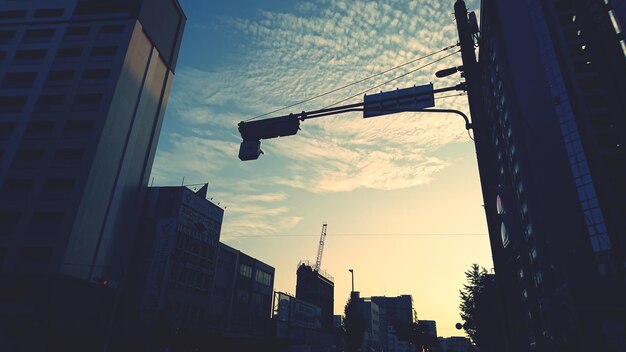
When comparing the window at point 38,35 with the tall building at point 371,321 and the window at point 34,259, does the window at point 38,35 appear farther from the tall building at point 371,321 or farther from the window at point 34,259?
the tall building at point 371,321

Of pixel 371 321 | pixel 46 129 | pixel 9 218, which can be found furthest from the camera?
pixel 371 321

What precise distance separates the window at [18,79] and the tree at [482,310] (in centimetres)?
6370

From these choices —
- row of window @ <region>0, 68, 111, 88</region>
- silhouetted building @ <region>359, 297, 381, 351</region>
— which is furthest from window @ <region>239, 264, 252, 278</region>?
silhouetted building @ <region>359, 297, 381, 351</region>

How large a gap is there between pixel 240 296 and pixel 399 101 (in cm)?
6013

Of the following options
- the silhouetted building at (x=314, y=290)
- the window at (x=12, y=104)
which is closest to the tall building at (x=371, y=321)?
the silhouetted building at (x=314, y=290)

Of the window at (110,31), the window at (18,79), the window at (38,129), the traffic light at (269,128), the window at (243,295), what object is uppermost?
the window at (110,31)

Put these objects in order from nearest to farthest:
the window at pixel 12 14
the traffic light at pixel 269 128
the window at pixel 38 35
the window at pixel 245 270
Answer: the traffic light at pixel 269 128 → the window at pixel 38 35 → the window at pixel 12 14 → the window at pixel 245 270

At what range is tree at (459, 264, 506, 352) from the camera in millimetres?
44656

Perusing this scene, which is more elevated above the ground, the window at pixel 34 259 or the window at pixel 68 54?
the window at pixel 68 54

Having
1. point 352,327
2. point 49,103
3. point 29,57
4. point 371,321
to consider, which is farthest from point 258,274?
point 371,321

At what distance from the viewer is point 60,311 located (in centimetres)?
4228

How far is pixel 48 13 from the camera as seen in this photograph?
60438mm

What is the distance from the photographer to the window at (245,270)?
6443 centimetres

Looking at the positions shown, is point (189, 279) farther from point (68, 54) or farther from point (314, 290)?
point (314, 290)
